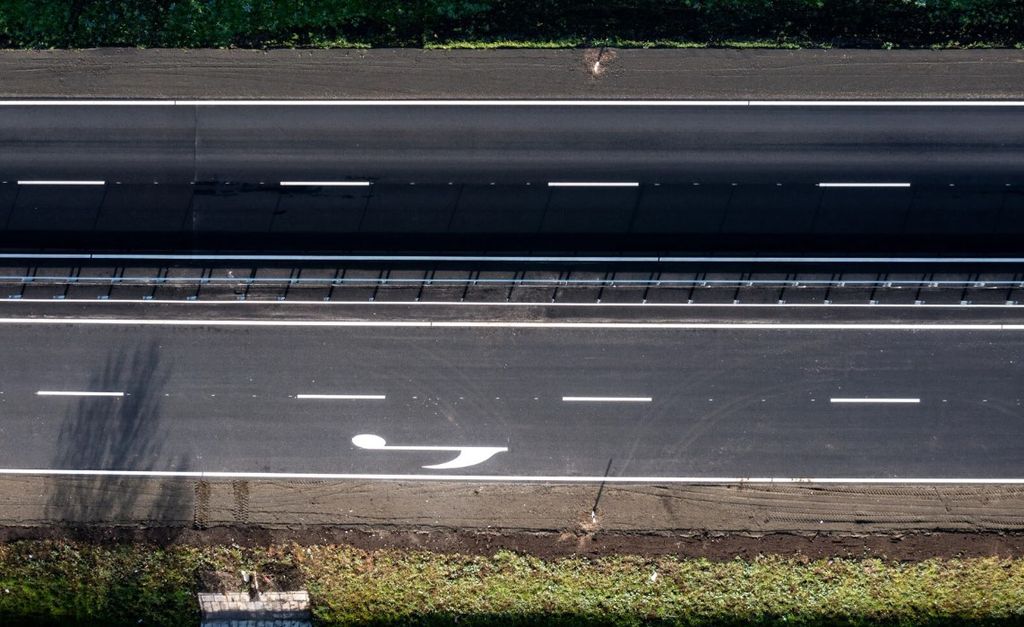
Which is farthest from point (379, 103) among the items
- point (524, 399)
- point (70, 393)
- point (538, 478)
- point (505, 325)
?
point (70, 393)

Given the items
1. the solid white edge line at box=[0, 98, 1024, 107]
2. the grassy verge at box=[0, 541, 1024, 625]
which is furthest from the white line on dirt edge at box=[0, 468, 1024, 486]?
the solid white edge line at box=[0, 98, 1024, 107]

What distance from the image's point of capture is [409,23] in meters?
19.1

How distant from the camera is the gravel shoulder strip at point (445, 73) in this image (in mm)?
18906

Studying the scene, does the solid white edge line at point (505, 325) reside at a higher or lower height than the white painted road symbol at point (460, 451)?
higher

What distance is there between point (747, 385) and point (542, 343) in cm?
572

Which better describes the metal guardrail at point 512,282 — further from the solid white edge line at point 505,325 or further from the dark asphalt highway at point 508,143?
the dark asphalt highway at point 508,143

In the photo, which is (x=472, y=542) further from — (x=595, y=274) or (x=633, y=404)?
(x=595, y=274)

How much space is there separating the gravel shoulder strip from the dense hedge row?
39 cm

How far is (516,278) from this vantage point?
18.8m

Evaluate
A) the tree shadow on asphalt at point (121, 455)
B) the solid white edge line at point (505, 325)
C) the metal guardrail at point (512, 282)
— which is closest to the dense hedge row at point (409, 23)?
the metal guardrail at point (512, 282)

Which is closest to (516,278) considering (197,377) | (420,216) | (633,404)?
(420,216)

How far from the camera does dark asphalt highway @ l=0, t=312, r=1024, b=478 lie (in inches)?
731

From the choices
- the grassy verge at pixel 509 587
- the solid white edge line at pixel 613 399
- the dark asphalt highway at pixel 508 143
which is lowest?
the grassy verge at pixel 509 587

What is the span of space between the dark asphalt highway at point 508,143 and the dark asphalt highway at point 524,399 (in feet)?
14.1
